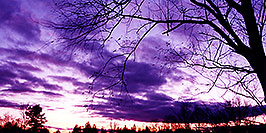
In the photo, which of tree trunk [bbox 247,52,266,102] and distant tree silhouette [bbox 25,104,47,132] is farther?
distant tree silhouette [bbox 25,104,47,132]

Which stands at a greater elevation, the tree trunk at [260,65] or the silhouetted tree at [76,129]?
the tree trunk at [260,65]

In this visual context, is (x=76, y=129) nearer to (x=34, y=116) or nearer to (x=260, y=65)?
(x=260, y=65)

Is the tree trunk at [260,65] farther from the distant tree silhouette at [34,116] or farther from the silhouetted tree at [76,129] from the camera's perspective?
the distant tree silhouette at [34,116]

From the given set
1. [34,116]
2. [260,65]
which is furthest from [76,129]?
[34,116]

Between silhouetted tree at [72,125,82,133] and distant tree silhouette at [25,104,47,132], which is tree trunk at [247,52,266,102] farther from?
distant tree silhouette at [25,104,47,132]

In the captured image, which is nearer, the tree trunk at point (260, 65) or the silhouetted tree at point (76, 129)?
the tree trunk at point (260, 65)

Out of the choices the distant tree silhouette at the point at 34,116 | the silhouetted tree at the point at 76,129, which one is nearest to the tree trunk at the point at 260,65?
the silhouetted tree at the point at 76,129

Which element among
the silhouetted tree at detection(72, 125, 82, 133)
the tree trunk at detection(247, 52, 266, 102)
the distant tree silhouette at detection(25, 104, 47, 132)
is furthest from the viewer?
the distant tree silhouette at detection(25, 104, 47, 132)

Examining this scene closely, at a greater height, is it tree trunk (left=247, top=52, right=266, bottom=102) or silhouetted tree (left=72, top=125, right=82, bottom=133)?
tree trunk (left=247, top=52, right=266, bottom=102)

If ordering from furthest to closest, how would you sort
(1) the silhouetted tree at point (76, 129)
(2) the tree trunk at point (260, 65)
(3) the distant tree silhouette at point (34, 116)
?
1. (3) the distant tree silhouette at point (34, 116)
2. (1) the silhouetted tree at point (76, 129)
3. (2) the tree trunk at point (260, 65)

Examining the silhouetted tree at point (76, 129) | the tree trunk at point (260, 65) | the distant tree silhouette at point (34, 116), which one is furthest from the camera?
the distant tree silhouette at point (34, 116)

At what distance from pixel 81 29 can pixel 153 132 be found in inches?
Result: 440

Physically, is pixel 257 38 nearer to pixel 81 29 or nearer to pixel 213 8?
pixel 213 8

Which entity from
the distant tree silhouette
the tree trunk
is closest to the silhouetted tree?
the tree trunk
